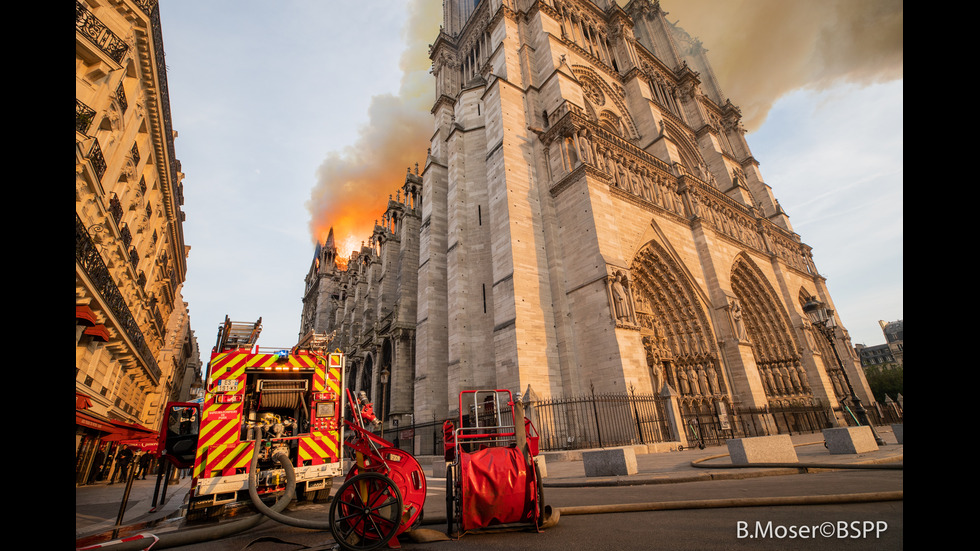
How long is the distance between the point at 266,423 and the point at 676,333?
50.2ft

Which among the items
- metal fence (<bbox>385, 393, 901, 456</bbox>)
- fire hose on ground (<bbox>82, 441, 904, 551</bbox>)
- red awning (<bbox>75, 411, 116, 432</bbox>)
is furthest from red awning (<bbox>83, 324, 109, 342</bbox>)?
metal fence (<bbox>385, 393, 901, 456</bbox>)

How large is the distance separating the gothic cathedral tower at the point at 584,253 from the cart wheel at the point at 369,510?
29.7 ft

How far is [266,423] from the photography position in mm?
6312

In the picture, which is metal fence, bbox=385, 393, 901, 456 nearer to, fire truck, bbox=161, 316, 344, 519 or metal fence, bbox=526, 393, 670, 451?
metal fence, bbox=526, 393, 670, 451

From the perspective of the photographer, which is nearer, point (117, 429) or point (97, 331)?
point (117, 429)

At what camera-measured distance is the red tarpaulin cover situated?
3.34 metres

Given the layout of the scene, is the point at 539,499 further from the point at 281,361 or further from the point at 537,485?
the point at 281,361

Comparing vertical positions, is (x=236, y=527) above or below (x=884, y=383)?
below

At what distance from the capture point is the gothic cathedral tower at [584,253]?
13.4 meters

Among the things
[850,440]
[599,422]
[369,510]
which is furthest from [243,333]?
[850,440]

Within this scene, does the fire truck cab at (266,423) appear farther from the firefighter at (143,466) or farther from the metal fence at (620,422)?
the firefighter at (143,466)

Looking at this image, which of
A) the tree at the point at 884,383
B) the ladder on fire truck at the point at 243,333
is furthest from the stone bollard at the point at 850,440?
the tree at the point at 884,383
